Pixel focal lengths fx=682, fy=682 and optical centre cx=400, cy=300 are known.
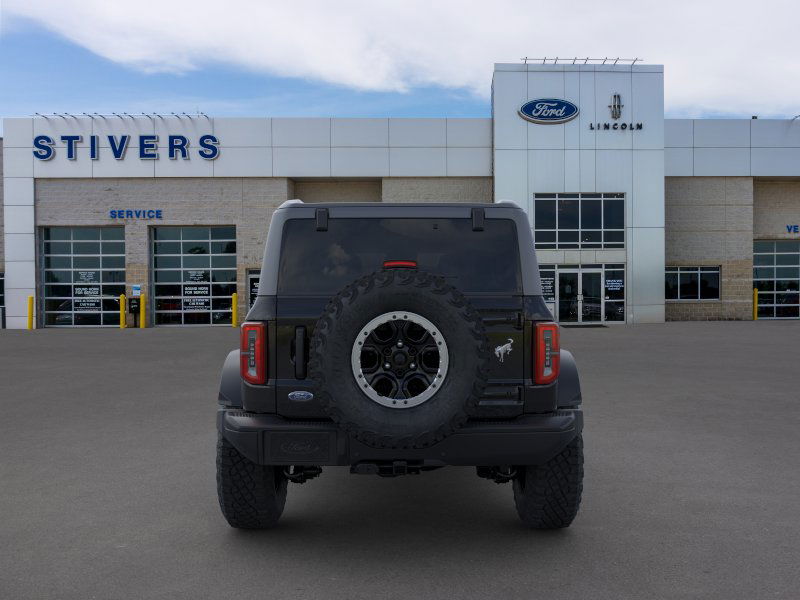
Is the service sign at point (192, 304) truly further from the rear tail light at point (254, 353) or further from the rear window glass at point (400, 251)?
the rear tail light at point (254, 353)

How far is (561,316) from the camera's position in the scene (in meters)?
28.8

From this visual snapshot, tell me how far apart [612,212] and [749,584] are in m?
26.7

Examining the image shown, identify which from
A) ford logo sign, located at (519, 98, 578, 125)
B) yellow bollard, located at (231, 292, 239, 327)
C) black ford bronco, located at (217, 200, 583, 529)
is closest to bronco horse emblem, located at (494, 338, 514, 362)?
black ford bronco, located at (217, 200, 583, 529)

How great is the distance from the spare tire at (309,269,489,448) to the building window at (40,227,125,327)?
94.4 feet

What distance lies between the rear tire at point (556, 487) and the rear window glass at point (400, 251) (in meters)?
1.06

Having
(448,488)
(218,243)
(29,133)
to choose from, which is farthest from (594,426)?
(29,133)

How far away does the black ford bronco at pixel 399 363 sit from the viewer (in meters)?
3.47

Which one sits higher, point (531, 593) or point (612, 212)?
point (612, 212)

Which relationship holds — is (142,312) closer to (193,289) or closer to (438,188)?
(193,289)

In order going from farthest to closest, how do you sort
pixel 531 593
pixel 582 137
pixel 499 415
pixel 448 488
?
pixel 582 137
pixel 448 488
pixel 499 415
pixel 531 593

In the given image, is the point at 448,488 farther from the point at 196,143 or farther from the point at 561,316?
the point at 196,143

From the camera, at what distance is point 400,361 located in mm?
3502

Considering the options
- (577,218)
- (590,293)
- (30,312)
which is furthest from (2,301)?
Answer: (590,293)

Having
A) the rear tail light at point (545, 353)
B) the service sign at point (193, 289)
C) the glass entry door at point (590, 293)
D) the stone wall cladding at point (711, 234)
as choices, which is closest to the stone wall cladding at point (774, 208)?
the stone wall cladding at point (711, 234)
